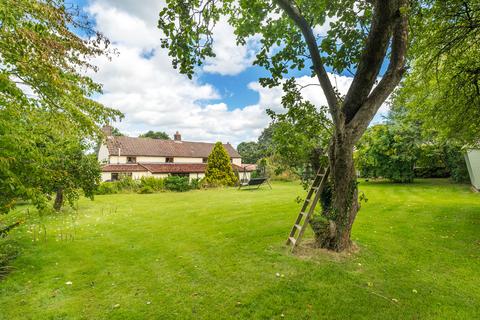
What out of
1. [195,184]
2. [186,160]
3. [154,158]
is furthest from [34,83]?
[186,160]

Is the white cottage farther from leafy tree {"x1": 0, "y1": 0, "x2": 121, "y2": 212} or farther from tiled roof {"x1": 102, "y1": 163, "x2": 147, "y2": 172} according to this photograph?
leafy tree {"x1": 0, "y1": 0, "x2": 121, "y2": 212}

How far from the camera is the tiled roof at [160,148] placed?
31.9 meters

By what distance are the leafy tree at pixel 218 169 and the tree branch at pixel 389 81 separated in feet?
71.2

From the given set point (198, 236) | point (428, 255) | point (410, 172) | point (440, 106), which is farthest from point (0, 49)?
point (410, 172)

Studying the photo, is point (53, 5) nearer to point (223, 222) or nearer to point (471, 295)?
point (223, 222)

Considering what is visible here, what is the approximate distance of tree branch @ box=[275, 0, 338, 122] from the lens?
4.77 metres

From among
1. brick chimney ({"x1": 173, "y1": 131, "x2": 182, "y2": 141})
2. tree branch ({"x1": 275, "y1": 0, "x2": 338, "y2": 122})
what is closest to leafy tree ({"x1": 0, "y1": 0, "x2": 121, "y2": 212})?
tree branch ({"x1": 275, "y1": 0, "x2": 338, "y2": 122})

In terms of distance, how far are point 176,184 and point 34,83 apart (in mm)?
19314

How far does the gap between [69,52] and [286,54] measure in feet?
16.9

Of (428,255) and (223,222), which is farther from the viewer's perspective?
(223,222)

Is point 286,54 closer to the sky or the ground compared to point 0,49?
closer to the sky

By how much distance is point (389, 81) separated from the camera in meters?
5.03

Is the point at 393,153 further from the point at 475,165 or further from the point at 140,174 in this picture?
the point at 140,174

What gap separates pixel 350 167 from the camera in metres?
5.42
